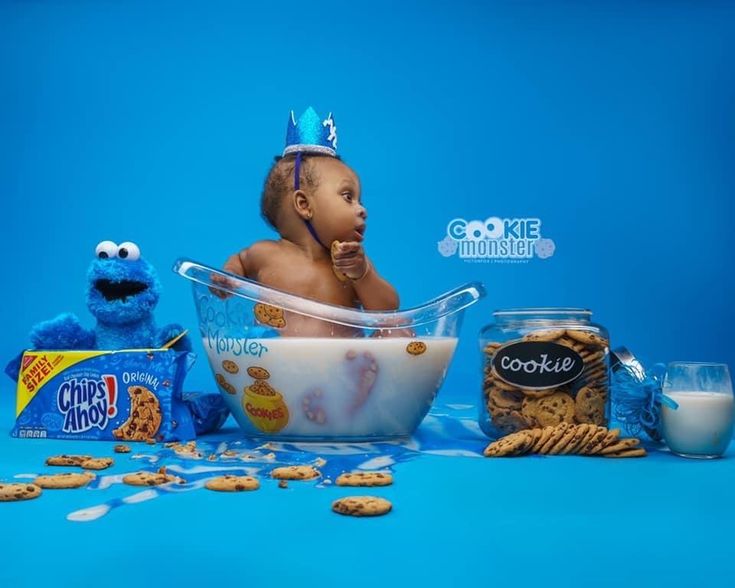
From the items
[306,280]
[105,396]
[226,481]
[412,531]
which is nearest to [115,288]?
[105,396]

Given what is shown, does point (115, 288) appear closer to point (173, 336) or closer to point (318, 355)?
point (173, 336)

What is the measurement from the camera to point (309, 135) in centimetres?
163

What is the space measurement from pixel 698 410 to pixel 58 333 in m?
1.02

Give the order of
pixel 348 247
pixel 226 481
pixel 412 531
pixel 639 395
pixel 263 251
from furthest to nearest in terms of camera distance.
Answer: pixel 263 251 < pixel 348 247 < pixel 639 395 < pixel 226 481 < pixel 412 531

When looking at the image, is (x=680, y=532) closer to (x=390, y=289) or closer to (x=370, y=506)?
(x=370, y=506)

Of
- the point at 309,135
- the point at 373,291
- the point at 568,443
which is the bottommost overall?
the point at 568,443

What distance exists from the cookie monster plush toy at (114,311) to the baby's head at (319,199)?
0.26 m

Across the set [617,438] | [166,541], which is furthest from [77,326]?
[617,438]

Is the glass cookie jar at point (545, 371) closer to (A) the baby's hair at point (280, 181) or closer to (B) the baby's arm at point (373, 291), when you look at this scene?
(B) the baby's arm at point (373, 291)

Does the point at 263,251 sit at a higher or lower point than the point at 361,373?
higher

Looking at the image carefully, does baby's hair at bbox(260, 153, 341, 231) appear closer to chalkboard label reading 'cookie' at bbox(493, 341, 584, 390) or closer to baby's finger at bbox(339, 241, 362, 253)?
baby's finger at bbox(339, 241, 362, 253)

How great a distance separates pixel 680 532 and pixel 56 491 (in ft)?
2.28

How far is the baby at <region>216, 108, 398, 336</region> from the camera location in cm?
158

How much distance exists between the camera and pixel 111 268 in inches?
62.1
